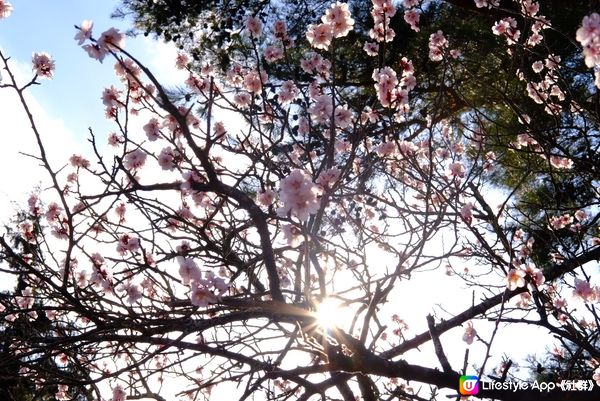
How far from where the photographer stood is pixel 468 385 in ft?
4.90

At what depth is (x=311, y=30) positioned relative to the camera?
123 inches

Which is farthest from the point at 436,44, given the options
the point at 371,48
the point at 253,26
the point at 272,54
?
the point at 253,26

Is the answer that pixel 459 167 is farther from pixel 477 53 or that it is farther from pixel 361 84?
pixel 361 84

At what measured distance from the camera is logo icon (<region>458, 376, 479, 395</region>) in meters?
1.48

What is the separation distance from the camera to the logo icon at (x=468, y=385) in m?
1.48

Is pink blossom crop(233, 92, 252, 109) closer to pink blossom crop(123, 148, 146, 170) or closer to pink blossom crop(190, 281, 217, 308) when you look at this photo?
pink blossom crop(123, 148, 146, 170)

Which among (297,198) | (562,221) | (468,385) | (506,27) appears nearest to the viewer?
(468,385)

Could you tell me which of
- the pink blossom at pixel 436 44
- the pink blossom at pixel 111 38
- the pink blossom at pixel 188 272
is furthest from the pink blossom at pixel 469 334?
the pink blossom at pixel 111 38

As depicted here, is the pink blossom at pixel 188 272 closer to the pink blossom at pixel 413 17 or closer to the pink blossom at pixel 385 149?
the pink blossom at pixel 385 149

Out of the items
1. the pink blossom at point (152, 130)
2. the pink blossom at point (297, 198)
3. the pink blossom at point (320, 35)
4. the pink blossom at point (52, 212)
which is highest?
the pink blossom at point (320, 35)

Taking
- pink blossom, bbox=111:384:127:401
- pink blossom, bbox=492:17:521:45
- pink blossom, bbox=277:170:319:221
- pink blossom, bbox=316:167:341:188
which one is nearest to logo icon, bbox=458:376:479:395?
pink blossom, bbox=277:170:319:221

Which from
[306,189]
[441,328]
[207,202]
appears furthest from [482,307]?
[207,202]

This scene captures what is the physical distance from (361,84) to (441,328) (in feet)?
9.02

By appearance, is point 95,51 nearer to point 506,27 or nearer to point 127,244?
point 127,244
